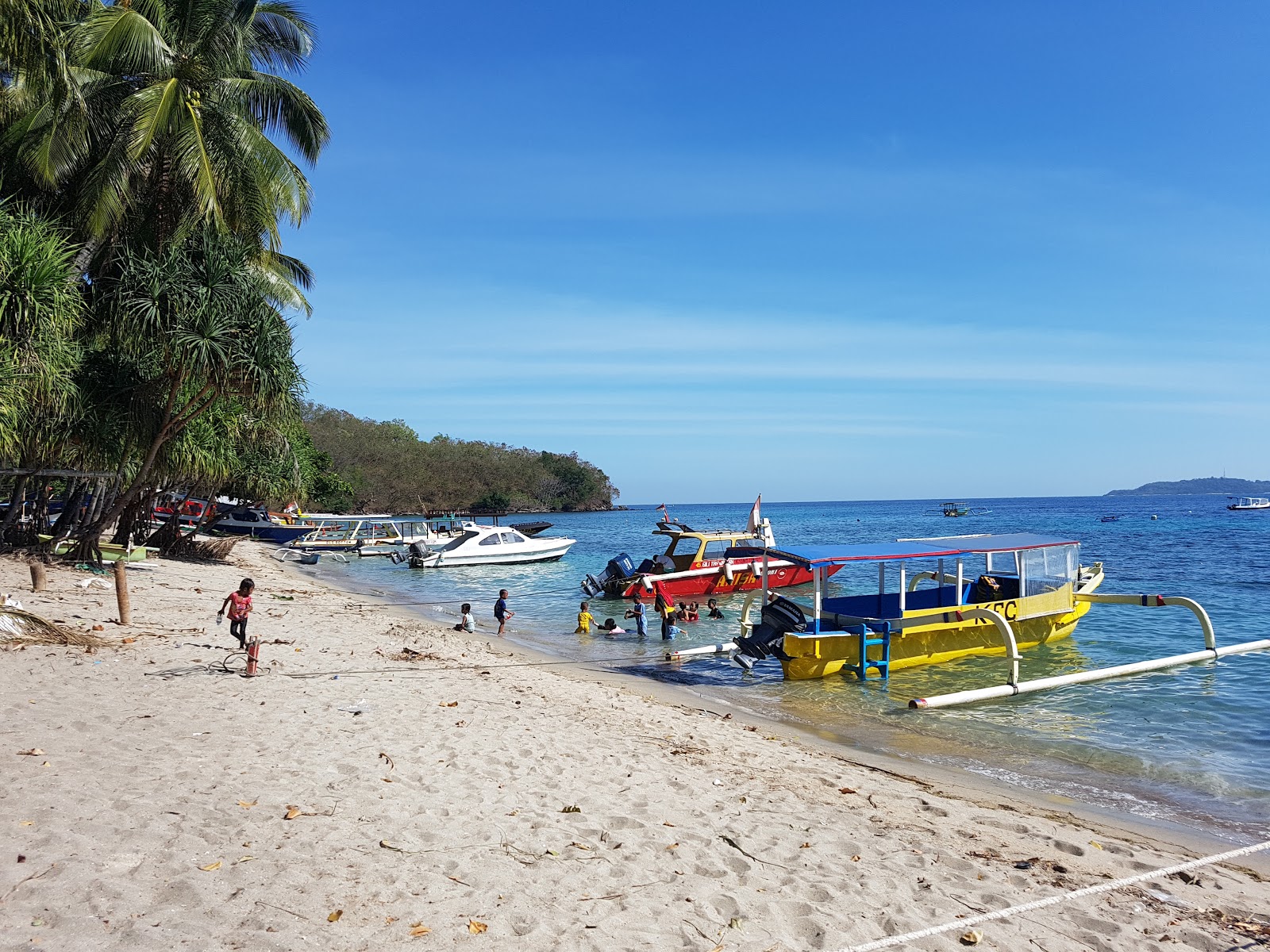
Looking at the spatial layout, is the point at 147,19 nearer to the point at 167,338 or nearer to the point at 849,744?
the point at 167,338

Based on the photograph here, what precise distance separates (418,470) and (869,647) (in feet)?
246

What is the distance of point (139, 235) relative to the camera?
758 inches

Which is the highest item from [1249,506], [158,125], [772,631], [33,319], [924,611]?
[158,125]

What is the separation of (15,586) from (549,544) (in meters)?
23.8

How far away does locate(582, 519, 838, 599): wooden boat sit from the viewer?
24281 millimetres

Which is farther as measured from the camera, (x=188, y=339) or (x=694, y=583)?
(x=694, y=583)

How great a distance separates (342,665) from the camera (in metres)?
11.9

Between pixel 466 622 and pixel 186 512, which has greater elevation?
pixel 186 512

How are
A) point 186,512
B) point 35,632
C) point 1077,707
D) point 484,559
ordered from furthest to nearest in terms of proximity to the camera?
1. point 186,512
2. point 484,559
3. point 1077,707
4. point 35,632

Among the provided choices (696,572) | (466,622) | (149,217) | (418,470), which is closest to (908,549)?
(466,622)

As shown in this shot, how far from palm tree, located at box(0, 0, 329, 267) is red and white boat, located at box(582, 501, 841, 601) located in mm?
12946

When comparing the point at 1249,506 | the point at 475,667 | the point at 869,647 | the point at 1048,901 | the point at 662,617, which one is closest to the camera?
the point at 1048,901

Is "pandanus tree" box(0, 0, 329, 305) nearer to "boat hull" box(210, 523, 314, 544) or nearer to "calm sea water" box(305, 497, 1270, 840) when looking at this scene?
"calm sea water" box(305, 497, 1270, 840)

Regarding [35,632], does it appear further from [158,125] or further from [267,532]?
[267,532]
